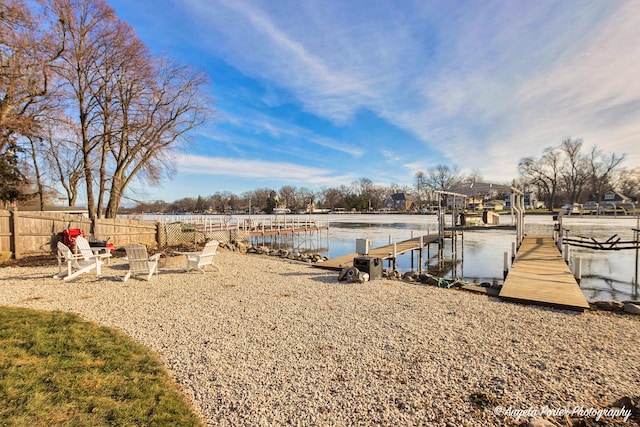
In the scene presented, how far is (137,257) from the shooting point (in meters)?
7.71

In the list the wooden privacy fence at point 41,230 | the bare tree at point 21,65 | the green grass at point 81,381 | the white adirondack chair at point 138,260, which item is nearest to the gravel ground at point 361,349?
the green grass at point 81,381

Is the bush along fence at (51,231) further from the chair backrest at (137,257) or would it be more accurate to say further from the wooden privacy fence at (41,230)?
the chair backrest at (137,257)

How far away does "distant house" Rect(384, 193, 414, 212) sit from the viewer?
97.3 metres

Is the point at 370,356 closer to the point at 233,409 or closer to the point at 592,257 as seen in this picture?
the point at 233,409

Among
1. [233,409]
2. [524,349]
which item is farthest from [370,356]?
[524,349]

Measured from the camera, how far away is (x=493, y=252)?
16688mm

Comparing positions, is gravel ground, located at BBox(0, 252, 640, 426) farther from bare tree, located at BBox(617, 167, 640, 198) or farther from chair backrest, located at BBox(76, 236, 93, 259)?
bare tree, located at BBox(617, 167, 640, 198)

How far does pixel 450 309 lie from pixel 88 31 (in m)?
17.6

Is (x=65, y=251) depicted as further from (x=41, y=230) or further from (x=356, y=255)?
(x=356, y=255)

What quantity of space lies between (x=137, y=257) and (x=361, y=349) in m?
6.26

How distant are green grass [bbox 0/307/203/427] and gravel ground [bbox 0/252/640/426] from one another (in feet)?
0.78

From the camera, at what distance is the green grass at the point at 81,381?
7.77ft

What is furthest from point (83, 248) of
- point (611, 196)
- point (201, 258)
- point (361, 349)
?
point (611, 196)

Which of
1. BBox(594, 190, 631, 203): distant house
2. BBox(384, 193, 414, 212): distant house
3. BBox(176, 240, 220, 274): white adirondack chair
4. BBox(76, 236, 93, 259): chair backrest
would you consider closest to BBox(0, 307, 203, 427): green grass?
BBox(76, 236, 93, 259): chair backrest
